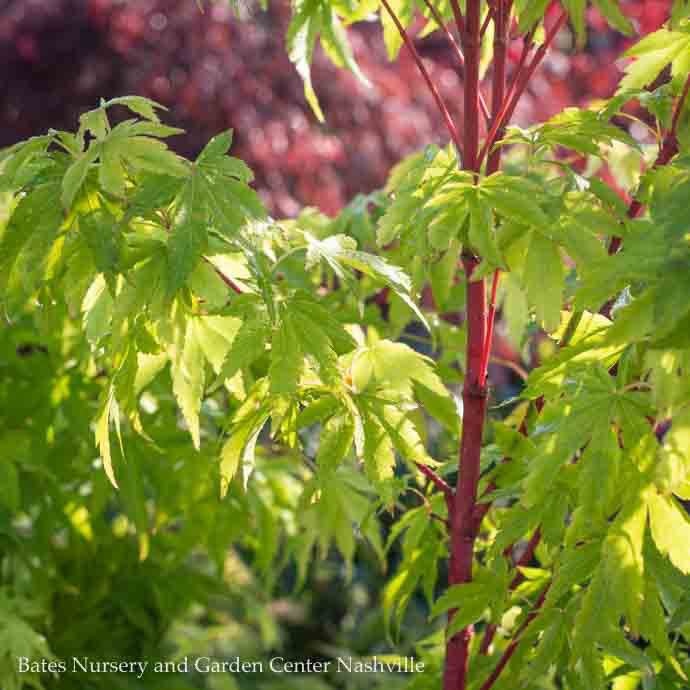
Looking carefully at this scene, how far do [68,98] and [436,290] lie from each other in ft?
9.77

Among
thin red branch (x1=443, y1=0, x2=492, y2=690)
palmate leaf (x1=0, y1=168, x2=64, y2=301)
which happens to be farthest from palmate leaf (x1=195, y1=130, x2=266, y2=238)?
thin red branch (x1=443, y1=0, x2=492, y2=690)

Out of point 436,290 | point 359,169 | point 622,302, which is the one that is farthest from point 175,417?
point 359,169

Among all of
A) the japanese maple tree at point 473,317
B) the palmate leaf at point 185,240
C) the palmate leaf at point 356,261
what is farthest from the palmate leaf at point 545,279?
the palmate leaf at point 185,240

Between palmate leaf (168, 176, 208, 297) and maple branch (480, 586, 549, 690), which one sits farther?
maple branch (480, 586, 549, 690)

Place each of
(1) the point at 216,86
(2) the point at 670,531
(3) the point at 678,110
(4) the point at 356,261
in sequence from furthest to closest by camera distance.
Result: (1) the point at 216,86 → (3) the point at 678,110 → (4) the point at 356,261 → (2) the point at 670,531

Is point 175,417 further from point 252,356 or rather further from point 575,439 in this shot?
point 575,439

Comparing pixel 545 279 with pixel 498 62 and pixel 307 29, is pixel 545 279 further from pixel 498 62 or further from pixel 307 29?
pixel 307 29

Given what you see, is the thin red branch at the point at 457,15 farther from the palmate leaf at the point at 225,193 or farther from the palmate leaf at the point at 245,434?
the palmate leaf at the point at 245,434

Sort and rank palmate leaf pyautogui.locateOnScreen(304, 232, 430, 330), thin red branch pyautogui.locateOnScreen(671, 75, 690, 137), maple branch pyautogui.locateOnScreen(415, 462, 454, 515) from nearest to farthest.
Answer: palmate leaf pyautogui.locateOnScreen(304, 232, 430, 330)
thin red branch pyautogui.locateOnScreen(671, 75, 690, 137)
maple branch pyautogui.locateOnScreen(415, 462, 454, 515)

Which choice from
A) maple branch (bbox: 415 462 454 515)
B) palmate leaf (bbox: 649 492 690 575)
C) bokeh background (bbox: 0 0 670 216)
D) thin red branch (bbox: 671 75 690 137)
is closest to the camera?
palmate leaf (bbox: 649 492 690 575)

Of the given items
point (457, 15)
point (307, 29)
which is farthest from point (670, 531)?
point (307, 29)

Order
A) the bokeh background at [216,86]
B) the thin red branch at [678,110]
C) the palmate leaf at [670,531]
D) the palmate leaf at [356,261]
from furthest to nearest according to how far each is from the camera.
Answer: the bokeh background at [216,86]
the thin red branch at [678,110]
the palmate leaf at [356,261]
the palmate leaf at [670,531]

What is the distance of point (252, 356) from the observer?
4.12ft

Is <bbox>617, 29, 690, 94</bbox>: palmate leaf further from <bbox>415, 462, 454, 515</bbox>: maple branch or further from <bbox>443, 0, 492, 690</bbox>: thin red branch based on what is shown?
<bbox>415, 462, 454, 515</bbox>: maple branch
